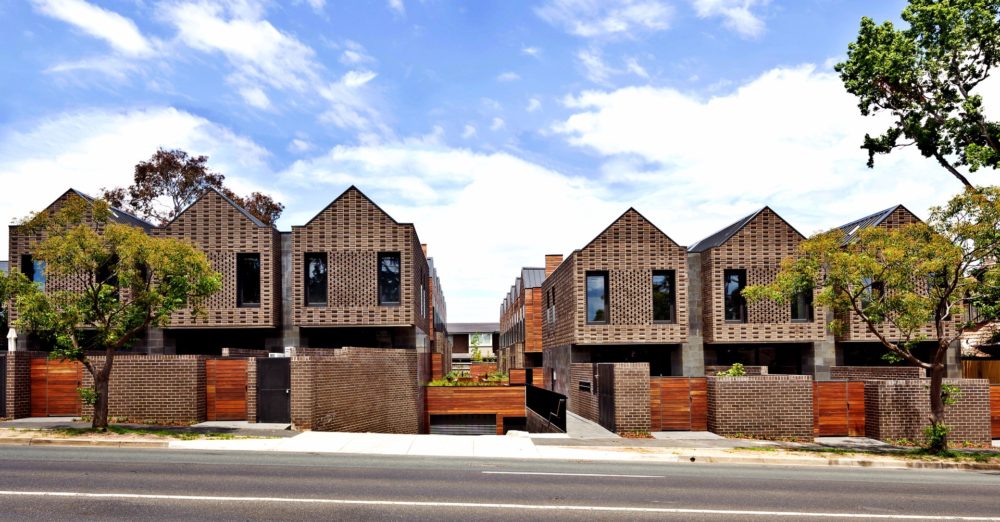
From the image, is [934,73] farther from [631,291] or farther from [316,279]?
[316,279]

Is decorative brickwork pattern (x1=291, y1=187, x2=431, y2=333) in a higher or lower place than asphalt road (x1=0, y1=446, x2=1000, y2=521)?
higher

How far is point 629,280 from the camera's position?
101ft

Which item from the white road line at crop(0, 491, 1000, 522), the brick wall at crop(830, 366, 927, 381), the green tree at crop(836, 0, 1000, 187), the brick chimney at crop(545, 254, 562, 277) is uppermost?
the green tree at crop(836, 0, 1000, 187)

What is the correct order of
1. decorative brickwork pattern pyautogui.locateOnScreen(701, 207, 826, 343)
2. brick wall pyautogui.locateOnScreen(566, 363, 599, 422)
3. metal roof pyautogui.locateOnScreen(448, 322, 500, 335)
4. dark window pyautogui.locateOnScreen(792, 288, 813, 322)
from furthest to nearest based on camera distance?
metal roof pyautogui.locateOnScreen(448, 322, 500, 335)
dark window pyautogui.locateOnScreen(792, 288, 813, 322)
decorative brickwork pattern pyautogui.locateOnScreen(701, 207, 826, 343)
brick wall pyautogui.locateOnScreen(566, 363, 599, 422)

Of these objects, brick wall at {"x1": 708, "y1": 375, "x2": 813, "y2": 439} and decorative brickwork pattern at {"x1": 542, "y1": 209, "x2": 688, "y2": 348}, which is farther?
decorative brickwork pattern at {"x1": 542, "y1": 209, "x2": 688, "y2": 348}

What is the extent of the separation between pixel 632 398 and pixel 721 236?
47.1 ft

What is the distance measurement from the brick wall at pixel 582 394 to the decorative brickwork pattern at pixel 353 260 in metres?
7.03

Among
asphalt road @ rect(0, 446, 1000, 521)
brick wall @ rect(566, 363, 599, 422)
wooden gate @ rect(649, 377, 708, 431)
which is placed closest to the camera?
asphalt road @ rect(0, 446, 1000, 521)

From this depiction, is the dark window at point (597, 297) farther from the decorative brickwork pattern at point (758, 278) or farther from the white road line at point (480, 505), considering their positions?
the white road line at point (480, 505)

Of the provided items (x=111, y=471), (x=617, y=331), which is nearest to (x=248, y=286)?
(x=617, y=331)

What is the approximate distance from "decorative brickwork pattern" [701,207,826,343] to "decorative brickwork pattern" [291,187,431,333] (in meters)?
12.4

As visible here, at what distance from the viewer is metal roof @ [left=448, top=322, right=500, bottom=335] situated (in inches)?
4149

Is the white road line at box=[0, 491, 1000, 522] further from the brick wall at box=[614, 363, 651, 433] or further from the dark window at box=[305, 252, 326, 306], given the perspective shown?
the dark window at box=[305, 252, 326, 306]

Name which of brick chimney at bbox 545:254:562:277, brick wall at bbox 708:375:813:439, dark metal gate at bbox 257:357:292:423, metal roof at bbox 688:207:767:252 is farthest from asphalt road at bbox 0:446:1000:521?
brick chimney at bbox 545:254:562:277
